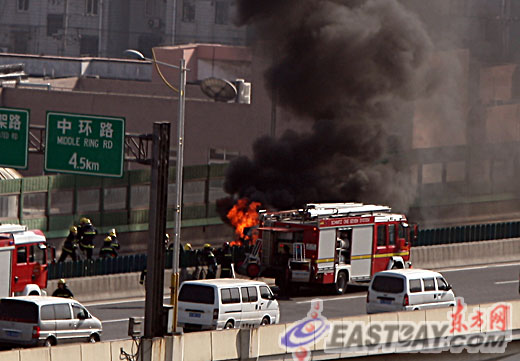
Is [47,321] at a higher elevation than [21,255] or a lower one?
lower

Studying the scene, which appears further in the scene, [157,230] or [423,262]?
[423,262]

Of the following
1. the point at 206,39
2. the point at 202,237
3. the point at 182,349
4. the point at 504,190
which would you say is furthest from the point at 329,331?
the point at 206,39

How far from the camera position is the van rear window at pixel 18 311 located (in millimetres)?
26484

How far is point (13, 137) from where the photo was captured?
35750mm

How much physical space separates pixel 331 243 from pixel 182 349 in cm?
1280

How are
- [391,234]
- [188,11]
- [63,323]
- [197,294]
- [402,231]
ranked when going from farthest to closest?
[188,11] → [402,231] → [391,234] → [197,294] → [63,323]

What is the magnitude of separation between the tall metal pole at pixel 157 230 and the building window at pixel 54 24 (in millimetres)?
84365

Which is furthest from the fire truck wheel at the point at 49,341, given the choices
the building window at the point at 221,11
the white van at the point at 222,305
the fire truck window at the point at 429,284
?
the building window at the point at 221,11

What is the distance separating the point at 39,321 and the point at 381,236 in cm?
1366

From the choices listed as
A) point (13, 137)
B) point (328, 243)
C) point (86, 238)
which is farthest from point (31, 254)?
point (328, 243)

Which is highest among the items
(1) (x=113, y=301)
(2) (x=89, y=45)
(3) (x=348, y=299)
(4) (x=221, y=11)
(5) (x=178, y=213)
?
(4) (x=221, y=11)

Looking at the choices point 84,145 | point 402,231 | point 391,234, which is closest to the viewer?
point 84,145

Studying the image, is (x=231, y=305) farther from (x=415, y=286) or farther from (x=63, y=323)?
(x=415, y=286)

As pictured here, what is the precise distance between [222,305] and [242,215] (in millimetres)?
15055
